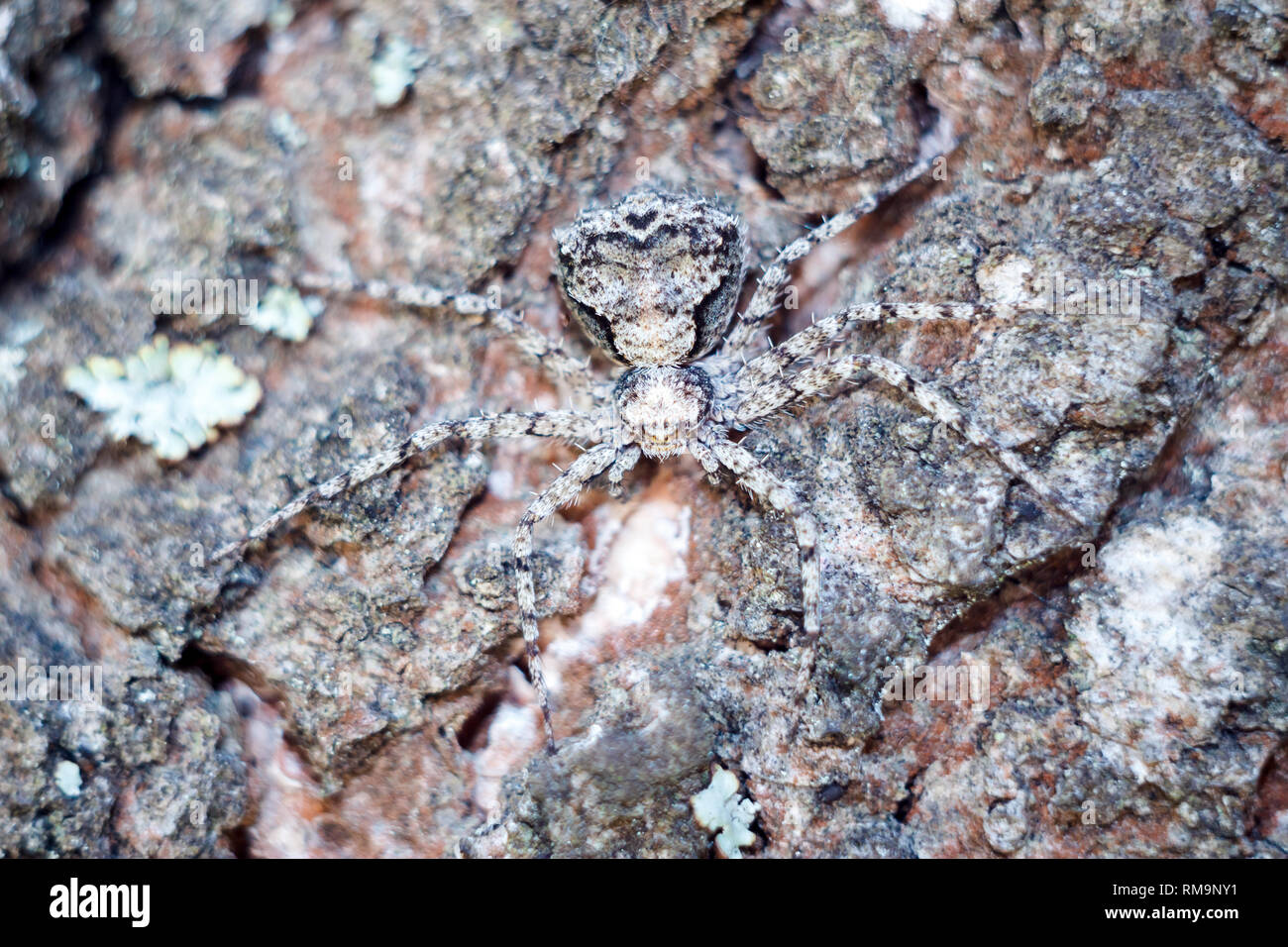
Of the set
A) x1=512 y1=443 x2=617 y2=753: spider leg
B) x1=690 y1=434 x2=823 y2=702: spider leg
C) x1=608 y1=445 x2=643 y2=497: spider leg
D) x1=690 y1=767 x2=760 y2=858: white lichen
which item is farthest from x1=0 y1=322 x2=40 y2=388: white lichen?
x1=690 y1=767 x2=760 y2=858: white lichen

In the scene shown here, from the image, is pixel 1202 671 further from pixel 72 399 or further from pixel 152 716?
pixel 72 399

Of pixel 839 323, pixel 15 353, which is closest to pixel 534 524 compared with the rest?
pixel 839 323

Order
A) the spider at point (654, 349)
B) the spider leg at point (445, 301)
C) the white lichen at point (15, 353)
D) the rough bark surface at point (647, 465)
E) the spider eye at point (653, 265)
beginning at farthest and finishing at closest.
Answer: the spider leg at point (445, 301), the spider eye at point (653, 265), the spider at point (654, 349), the white lichen at point (15, 353), the rough bark surface at point (647, 465)

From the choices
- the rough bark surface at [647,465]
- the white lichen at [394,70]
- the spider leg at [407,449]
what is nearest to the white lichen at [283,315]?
the rough bark surface at [647,465]

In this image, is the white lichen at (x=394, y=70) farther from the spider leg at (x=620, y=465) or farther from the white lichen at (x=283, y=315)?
the spider leg at (x=620, y=465)
